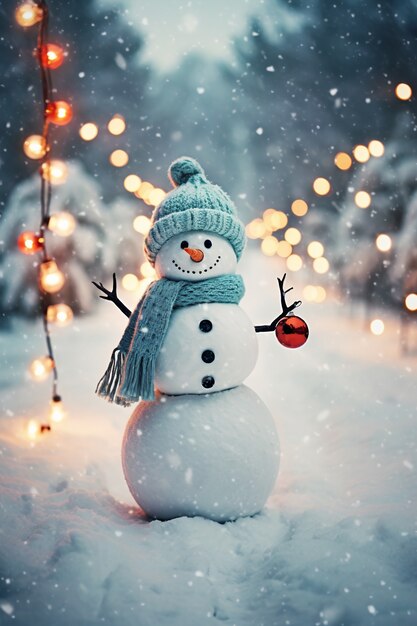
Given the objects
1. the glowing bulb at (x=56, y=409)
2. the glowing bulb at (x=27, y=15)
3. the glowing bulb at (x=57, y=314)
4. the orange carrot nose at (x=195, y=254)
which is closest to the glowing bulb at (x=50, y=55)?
the glowing bulb at (x=27, y=15)

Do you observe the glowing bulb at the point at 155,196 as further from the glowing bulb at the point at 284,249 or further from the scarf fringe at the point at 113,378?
the glowing bulb at the point at 284,249

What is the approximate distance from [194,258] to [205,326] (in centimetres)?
25

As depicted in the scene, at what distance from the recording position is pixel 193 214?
2.24 m

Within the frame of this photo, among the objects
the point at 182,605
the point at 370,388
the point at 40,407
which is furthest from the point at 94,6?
the point at 182,605

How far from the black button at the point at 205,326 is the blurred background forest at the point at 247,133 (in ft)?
4.47

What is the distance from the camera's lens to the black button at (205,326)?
222 centimetres

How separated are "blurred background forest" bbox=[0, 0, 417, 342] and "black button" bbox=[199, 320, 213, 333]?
1.36 metres

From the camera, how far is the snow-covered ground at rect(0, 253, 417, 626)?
1.74 m

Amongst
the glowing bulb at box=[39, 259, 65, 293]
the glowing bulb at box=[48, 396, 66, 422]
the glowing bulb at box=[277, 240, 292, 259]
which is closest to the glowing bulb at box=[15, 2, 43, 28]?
the glowing bulb at box=[39, 259, 65, 293]

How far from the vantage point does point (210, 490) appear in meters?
2.17

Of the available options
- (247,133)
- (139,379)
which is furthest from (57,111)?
(247,133)

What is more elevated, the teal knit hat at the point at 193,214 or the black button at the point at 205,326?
the teal knit hat at the point at 193,214

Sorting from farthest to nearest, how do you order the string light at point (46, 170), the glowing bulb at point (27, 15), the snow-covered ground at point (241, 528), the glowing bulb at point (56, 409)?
the glowing bulb at point (56, 409) → the string light at point (46, 170) → the glowing bulb at point (27, 15) → the snow-covered ground at point (241, 528)

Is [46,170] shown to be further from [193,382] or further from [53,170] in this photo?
[193,382]
